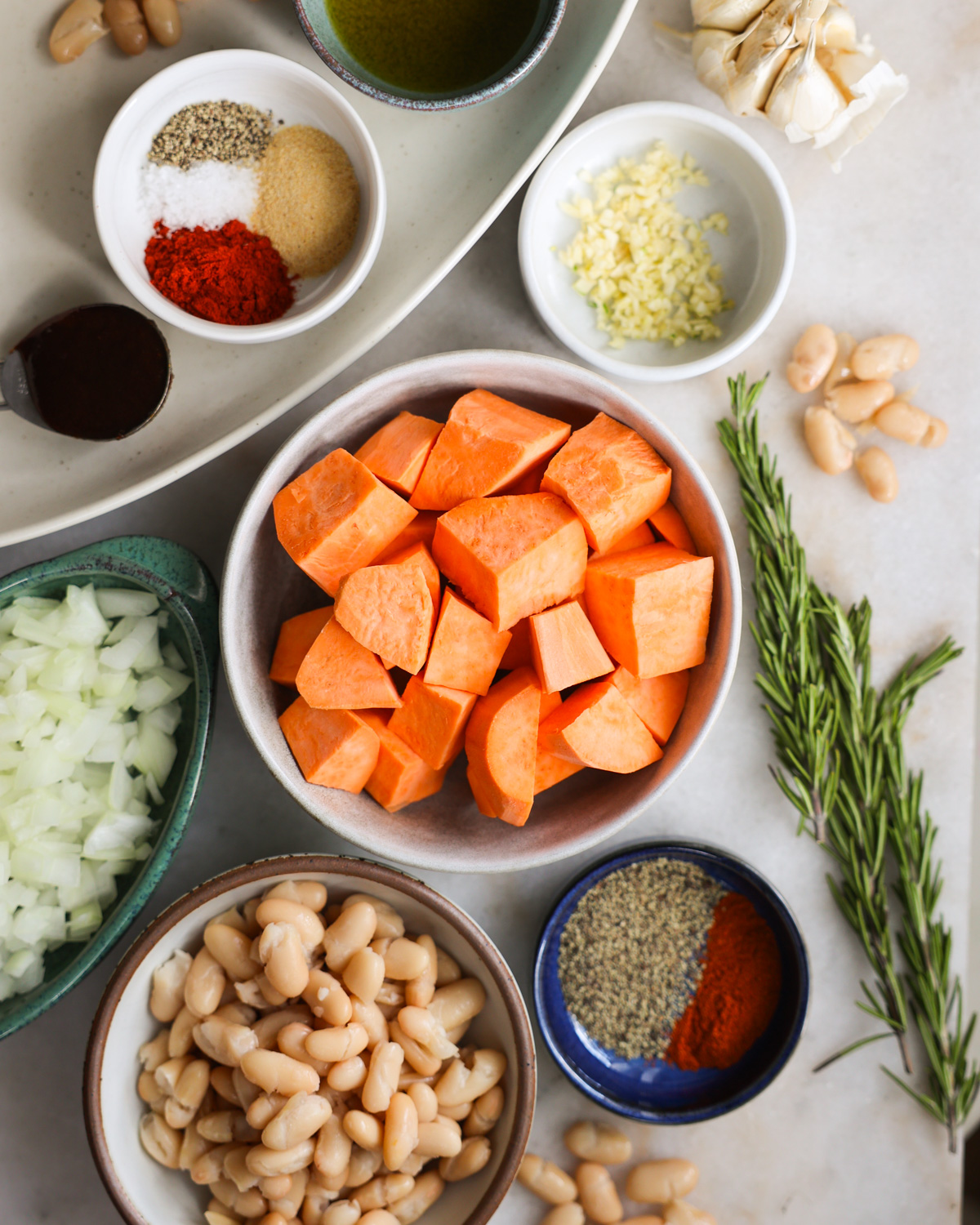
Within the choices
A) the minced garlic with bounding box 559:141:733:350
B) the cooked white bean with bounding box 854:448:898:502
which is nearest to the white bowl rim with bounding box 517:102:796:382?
the minced garlic with bounding box 559:141:733:350

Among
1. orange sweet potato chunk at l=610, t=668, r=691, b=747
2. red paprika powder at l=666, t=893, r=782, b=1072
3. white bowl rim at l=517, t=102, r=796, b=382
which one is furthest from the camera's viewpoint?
red paprika powder at l=666, t=893, r=782, b=1072

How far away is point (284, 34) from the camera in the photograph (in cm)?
126

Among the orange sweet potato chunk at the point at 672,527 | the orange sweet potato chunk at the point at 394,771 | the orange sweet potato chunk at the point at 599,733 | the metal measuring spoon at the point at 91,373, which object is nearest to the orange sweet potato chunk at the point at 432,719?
the orange sweet potato chunk at the point at 394,771

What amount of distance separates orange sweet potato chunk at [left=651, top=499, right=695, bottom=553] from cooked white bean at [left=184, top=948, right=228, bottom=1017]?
34.3 inches

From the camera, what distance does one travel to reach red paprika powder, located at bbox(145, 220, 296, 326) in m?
1.20

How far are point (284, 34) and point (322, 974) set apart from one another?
1345mm

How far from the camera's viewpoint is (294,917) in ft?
3.84

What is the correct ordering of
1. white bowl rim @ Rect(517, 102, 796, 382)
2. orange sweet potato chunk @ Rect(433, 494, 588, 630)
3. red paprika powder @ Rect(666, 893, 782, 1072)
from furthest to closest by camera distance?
1. red paprika powder @ Rect(666, 893, 782, 1072)
2. white bowl rim @ Rect(517, 102, 796, 382)
3. orange sweet potato chunk @ Rect(433, 494, 588, 630)

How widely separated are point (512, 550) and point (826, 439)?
666 mm

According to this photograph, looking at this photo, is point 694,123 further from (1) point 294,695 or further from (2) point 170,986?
(2) point 170,986

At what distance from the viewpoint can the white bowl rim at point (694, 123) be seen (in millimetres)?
1274

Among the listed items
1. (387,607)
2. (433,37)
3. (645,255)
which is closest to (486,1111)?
(387,607)

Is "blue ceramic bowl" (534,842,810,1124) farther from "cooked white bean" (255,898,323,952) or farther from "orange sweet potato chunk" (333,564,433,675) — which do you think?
"orange sweet potato chunk" (333,564,433,675)

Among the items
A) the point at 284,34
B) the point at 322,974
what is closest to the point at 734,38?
the point at 284,34
